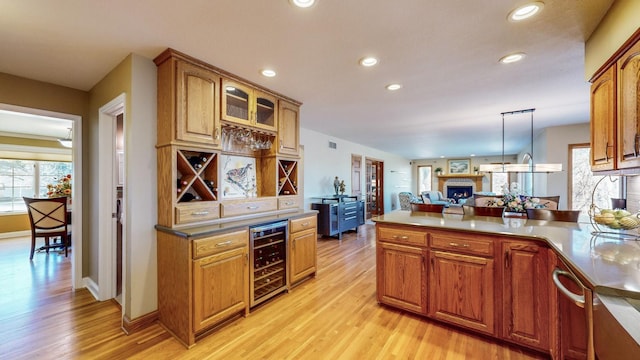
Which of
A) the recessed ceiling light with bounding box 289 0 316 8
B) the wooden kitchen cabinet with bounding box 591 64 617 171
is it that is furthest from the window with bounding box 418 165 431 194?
the recessed ceiling light with bounding box 289 0 316 8

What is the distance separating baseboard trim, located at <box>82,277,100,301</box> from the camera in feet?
9.14

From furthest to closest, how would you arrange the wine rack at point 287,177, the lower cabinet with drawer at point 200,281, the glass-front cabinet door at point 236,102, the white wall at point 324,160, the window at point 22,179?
the window at point 22,179, the white wall at point 324,160, the wine rack at point 287,177, the glass-front cabinet door at point 236,102, the lower cabinet with drawer at point 200,281

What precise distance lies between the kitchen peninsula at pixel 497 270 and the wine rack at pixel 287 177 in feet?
4.47

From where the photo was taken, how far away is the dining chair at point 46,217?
4180mm

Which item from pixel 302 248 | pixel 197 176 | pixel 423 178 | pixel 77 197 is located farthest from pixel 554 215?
pixel 423 178

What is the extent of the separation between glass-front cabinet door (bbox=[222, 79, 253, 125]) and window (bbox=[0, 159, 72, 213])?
22.9ft

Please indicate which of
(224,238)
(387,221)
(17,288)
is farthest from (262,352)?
(17,288)

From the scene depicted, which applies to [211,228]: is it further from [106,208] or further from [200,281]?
[106,208]

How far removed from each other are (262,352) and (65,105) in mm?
3478

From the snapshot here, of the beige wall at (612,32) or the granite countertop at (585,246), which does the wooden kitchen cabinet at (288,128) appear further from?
the beige wall at (612,32)

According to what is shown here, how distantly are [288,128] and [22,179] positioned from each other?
290 inches

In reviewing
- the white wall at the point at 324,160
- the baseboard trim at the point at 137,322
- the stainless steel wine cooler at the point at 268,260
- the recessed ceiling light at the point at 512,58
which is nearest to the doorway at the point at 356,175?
the white wall at the point at 324,160

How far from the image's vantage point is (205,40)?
197cm

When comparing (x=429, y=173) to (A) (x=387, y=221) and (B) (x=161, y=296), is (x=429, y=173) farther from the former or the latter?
(B) (x=161, y=296)
